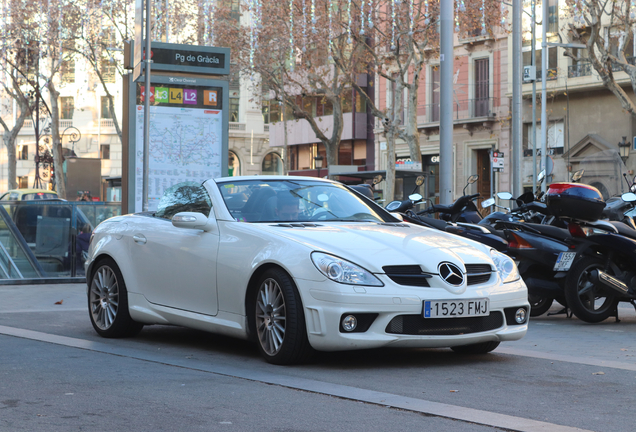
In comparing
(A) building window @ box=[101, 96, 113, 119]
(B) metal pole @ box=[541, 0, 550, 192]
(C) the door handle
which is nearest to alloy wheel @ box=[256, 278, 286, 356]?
(C) the door handle

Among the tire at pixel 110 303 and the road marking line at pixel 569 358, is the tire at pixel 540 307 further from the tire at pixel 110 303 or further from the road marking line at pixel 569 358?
the tire at pixel 110 303

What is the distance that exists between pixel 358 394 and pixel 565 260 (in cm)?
455

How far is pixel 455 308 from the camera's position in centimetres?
631

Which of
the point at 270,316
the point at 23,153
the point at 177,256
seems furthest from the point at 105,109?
the point at 270,316

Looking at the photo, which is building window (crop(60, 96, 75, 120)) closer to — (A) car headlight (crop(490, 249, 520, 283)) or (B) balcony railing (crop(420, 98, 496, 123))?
(B) balcony railing (crop(420, 98, 496, 123))

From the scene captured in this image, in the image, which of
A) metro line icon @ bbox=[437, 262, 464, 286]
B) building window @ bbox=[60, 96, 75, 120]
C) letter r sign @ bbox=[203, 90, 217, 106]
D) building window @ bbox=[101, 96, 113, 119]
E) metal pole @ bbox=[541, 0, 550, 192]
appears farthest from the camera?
building window @ bbox=[60, 96, 75, 120]

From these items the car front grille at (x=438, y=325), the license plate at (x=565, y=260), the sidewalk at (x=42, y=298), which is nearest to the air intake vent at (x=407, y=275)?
the car front grille at (x=438, y=325)

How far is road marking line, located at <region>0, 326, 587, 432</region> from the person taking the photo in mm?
4668

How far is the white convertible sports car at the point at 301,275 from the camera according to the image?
618 centimetres

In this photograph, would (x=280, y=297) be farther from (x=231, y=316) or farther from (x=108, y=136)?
(x=108, y=136)

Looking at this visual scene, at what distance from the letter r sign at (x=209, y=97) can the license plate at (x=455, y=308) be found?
8.85 meters

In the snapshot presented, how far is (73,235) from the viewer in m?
15.5

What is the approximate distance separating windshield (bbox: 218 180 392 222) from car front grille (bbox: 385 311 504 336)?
1322 mm

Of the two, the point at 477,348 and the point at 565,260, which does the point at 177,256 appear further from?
the point at 565,260
